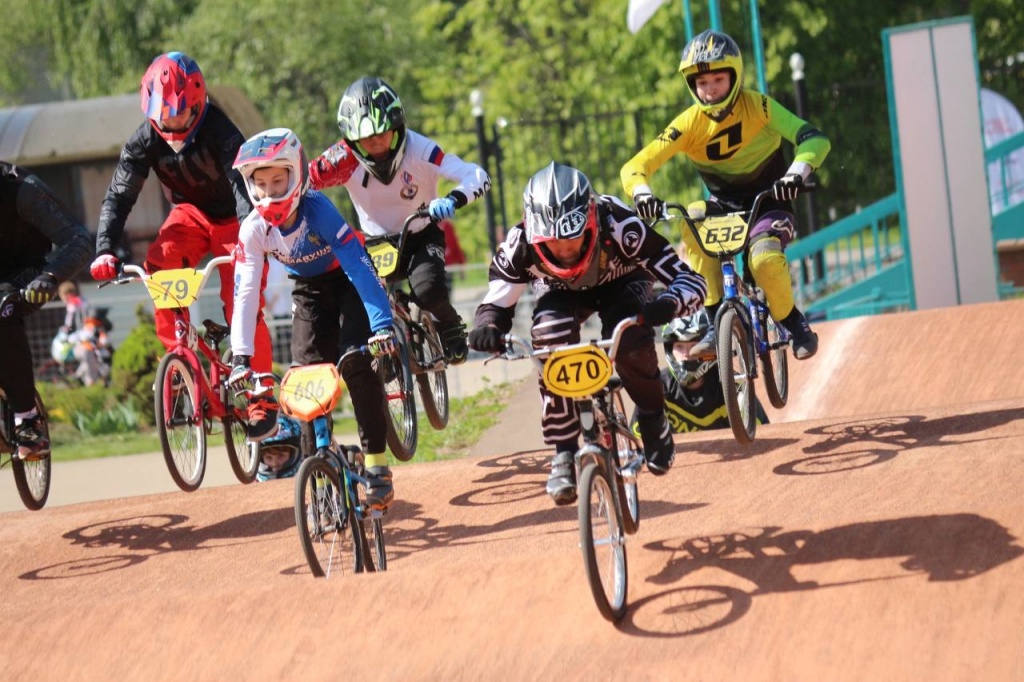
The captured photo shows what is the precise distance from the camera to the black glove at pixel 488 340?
558 centimetres

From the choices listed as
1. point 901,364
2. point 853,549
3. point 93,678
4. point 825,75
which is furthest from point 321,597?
point 825,75

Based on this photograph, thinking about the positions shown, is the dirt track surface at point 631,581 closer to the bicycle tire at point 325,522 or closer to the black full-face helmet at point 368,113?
the bicycle tire at point 325,522

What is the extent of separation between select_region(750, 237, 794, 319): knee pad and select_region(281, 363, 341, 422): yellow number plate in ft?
9.98

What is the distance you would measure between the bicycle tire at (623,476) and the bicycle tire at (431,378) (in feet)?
8.99

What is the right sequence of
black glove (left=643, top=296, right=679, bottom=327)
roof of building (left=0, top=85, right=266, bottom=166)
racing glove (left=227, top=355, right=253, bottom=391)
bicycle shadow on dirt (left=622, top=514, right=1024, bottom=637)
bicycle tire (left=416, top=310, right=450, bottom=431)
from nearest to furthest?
bicycle shadow on dirt (left=622, top=514, right=1024, bottom=637), black glove (left=643, top=296, right=679, bottom=327), racing glove (left=227, top=355, right=253, bottom=391), bicycle tire (left=416, top=310, right=450, bottom=431), roof of building (left=0, top=85, right=266, bottom=166)

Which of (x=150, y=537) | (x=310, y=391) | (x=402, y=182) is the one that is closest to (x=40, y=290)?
(x=150, y=537)

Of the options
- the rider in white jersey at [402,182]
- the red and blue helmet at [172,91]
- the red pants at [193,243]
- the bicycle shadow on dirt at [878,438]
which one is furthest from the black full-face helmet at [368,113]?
the bicycle shadow on dirt at [878,438]

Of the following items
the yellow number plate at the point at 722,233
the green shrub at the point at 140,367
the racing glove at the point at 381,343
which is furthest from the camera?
the green shrub at the point at 140,367

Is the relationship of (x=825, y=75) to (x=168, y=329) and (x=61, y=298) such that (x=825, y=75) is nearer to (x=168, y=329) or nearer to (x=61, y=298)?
(x=61, y=298)

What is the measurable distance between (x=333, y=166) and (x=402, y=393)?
1.44m

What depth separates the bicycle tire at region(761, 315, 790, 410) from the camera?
8.25 metres

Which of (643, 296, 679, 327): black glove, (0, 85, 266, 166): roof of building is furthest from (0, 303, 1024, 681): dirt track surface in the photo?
(0, 85, 266, 166): roof of building

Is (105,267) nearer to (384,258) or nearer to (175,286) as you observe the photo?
(175,286)

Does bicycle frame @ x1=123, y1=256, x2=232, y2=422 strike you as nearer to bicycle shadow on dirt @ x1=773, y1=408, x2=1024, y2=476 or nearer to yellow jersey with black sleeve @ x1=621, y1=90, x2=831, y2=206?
yellow jersey with black sleeve @ x1=621, y1=90, x2=831, y2=206
